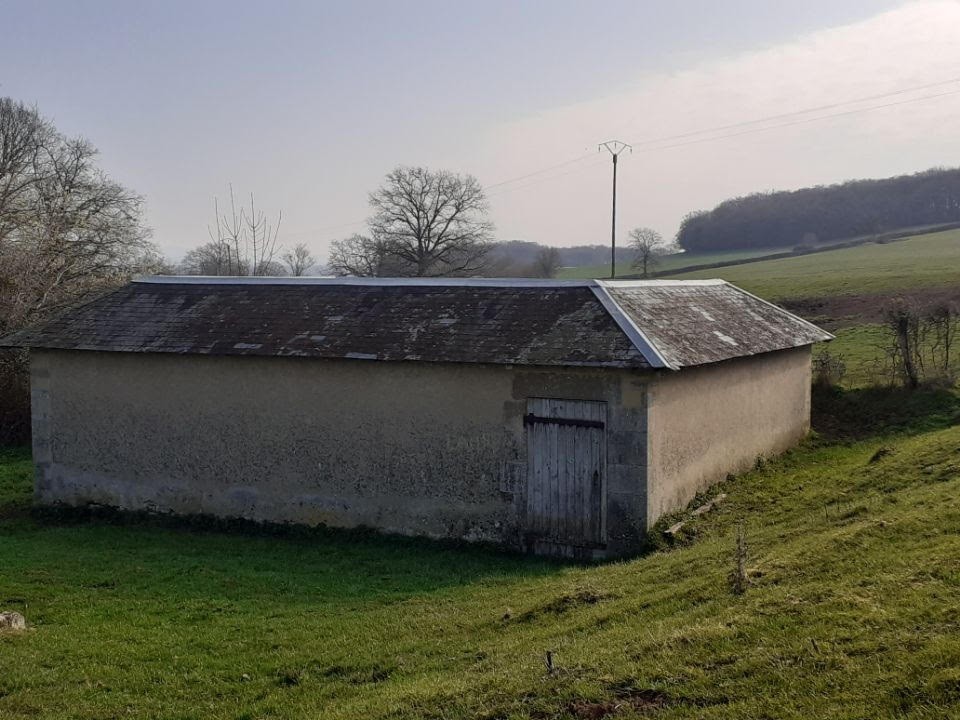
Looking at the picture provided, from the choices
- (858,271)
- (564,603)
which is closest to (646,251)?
(858,271)

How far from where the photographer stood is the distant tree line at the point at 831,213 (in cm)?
7000

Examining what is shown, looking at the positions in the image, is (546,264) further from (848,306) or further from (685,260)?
(848,306)

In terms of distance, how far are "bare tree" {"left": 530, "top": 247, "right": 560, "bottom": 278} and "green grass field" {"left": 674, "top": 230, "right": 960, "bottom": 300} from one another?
14784 mm

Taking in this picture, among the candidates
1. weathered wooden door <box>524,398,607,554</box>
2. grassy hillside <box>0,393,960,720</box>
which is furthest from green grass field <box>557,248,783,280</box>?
grassy hillside <box>0,393,960,720</box>

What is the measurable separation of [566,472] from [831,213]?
64508mm

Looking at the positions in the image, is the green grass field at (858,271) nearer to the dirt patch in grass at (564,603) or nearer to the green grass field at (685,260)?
the green grass field at (685,260)

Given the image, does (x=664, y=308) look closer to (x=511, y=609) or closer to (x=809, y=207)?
(x=511, y=609)

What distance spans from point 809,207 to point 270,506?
2579 inches

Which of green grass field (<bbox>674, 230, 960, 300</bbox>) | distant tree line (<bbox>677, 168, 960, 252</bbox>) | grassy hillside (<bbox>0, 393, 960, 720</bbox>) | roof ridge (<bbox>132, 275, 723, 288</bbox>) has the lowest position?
grassy hillside (<bbox>0, 393, 960, 720</bbox>)

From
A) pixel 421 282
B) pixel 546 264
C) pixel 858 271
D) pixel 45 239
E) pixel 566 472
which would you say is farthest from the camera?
pixel 546 264

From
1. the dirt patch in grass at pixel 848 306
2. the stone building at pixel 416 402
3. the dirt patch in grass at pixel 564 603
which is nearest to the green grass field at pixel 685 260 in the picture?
the dirt patch in grass at pixel 848 306

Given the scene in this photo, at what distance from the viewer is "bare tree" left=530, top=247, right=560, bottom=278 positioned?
70250mm

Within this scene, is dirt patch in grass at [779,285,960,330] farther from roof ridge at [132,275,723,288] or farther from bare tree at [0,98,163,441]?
bare tree at [0,98,163,441]

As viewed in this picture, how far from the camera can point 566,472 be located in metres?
14.1
